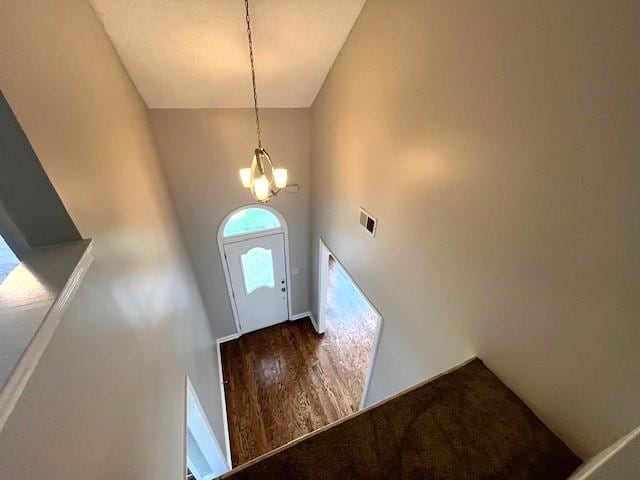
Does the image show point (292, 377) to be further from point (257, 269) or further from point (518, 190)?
point (518, 190)

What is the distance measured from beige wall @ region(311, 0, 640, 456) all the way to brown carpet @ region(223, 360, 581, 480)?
0.14 metres

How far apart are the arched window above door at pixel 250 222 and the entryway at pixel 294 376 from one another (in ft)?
3.30

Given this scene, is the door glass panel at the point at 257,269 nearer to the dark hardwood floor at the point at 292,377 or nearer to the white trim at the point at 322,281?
the white trim at the point at 322,281

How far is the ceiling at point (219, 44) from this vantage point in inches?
68.8

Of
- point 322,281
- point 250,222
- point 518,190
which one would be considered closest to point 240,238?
point 250,222

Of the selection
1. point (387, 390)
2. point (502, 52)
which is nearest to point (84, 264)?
point (502, 52)

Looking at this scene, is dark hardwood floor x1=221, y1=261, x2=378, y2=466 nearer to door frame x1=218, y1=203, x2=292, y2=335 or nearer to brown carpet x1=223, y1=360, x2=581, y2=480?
door frame x1=218, y1=203, x2=292, y2=335

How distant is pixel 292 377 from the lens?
3748mm

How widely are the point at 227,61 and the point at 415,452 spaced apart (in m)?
2.87

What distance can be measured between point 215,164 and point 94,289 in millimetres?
2337

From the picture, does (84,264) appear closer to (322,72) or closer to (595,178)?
(595,178)

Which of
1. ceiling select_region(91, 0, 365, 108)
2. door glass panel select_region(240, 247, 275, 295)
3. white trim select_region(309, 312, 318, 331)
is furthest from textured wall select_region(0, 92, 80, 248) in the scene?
white trim select_region(309, 312, 318, 331)

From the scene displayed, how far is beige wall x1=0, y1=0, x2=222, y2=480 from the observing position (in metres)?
0.70

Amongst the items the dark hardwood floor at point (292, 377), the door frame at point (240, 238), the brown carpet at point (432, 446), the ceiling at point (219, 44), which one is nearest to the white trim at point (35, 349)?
the brown carpet at point (432, 446)
